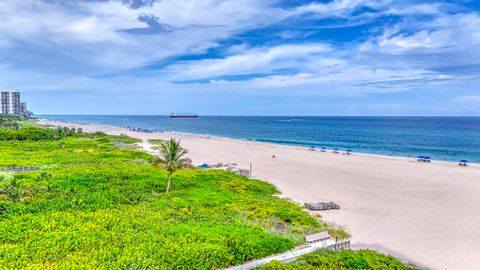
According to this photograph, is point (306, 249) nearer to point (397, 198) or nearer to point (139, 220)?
point (139, 220)

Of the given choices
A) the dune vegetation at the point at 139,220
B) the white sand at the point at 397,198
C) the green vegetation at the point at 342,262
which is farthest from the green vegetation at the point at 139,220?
the white sand at the point at 397,198

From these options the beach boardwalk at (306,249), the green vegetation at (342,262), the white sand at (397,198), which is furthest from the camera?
the white sand at (397,198)

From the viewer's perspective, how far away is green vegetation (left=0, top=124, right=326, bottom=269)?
16.3m

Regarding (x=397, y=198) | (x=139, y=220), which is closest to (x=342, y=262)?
(x=139, y=220)

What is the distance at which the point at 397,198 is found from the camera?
105 feet

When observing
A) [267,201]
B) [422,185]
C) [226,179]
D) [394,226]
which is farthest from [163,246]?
[422,185]

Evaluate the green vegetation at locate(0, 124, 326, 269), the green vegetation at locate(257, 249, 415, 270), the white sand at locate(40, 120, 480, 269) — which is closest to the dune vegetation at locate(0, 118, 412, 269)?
the green vegetation at locate(0, 124, 326, 269)

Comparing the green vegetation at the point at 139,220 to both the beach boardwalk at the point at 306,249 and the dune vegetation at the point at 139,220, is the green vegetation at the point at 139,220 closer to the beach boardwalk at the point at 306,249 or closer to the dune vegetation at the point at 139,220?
the dune vegetation at the point at 139,220

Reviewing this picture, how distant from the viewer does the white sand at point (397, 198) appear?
20641 mm

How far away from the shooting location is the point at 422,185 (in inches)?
1471

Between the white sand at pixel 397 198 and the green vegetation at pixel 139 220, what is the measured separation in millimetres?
4148

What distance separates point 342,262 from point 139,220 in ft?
42.3

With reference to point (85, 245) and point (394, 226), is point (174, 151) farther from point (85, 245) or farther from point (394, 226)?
point (394, 226)

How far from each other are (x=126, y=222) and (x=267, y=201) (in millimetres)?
12632
